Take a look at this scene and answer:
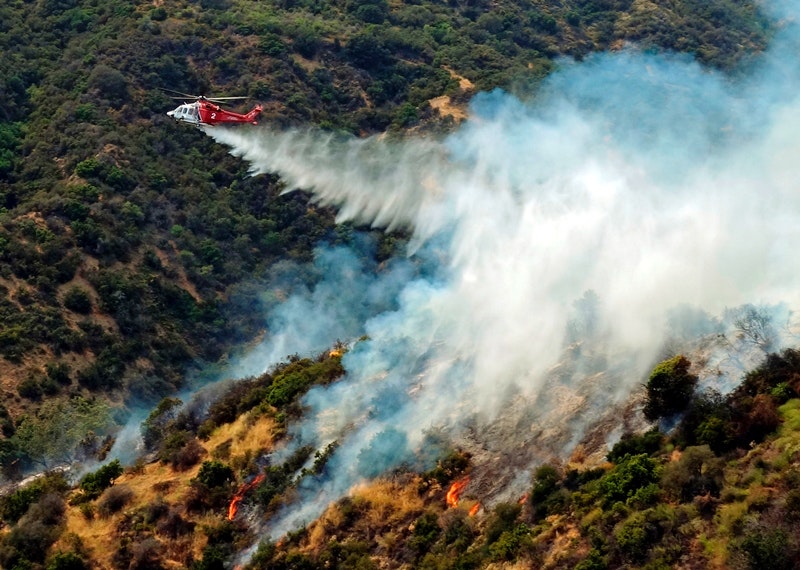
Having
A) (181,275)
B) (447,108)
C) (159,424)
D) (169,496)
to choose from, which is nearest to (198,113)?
(181,275)

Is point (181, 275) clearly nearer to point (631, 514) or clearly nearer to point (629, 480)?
point (629, 480)

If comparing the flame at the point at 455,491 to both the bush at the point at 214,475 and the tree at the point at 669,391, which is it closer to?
the tree at the point at 669,391

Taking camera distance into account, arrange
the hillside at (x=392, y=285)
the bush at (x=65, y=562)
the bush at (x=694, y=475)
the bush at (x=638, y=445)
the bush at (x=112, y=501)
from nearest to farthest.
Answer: the bush at (x=694, y=475)
the bush at (x=638, y=445)
the hillside at (x=392, y=285)
the bush at (x=65, y=562)
the bush at (x=112, y=501)

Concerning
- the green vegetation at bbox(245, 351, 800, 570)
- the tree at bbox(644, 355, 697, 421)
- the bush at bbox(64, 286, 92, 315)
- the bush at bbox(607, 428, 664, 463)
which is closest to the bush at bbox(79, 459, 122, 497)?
the green vegetation at bbox(245, 351, 800, 570)

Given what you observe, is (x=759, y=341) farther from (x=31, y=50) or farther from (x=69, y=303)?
(x=31, y=50)

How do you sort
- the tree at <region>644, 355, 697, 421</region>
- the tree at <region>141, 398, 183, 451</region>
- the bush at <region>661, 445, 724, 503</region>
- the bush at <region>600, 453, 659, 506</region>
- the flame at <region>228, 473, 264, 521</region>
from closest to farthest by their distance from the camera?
the bush at <region>661, 445, 724, 503</region> < the bush at <region>600, 453, 659, 506</region> < the tree at <region>644, 355, 697, 421</region> < the flame at <region>228, 473, 264, 521</region> < the tree at <region>141, 398, 183, 451</region>

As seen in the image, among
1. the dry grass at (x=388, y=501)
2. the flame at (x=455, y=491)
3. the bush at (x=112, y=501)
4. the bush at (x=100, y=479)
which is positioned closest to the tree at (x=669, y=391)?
the flame at (x=455, y=491)

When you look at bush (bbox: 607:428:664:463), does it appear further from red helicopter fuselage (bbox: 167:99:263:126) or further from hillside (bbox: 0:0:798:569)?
red helicopter fuselage (bbox: 167:99:263:126)
